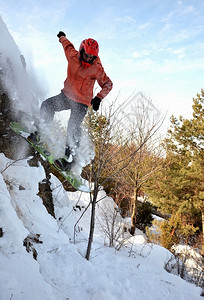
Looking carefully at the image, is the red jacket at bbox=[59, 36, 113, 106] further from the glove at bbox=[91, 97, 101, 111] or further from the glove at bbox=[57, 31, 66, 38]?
the glove at bbox=[91, 97, 101, 111]

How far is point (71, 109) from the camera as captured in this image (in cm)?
374

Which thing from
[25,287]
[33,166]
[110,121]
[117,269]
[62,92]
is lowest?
[117,269]

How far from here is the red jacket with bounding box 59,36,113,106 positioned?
342 cm

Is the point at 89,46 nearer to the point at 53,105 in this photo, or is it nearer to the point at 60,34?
the point at 60,34

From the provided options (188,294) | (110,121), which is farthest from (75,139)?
(188,294)

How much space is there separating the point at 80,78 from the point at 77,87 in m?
0.18

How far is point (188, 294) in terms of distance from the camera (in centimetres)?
270

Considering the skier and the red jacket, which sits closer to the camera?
the skier

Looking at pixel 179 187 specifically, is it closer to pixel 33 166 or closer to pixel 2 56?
pixel 33 166

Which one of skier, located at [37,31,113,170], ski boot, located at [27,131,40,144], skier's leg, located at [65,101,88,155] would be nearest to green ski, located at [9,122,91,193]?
ski boot, located at [27,131,40,144]

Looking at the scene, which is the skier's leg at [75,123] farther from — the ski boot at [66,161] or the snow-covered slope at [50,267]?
the snow-covered slope at [50,267]

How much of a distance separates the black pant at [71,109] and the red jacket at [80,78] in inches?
4.6

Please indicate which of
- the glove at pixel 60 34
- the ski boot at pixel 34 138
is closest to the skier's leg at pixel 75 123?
the ski boot at pixel 34 138

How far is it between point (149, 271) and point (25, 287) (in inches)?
95.2
